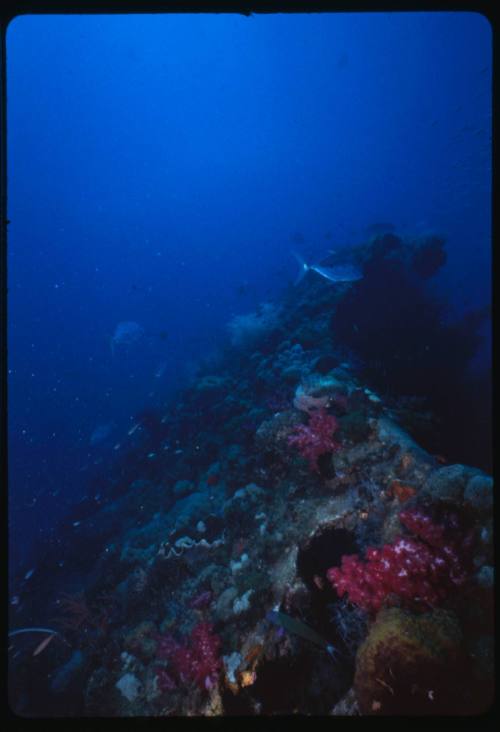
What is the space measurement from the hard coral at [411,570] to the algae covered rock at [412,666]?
0.31 m

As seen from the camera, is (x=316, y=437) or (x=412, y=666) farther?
(x=316, y=437)

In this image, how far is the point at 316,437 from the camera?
7.20 metres

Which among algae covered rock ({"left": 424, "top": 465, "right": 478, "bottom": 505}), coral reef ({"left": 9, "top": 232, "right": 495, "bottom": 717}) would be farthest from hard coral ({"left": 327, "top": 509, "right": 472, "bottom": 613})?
algae covered rock ({"left": 424, "top": 465, "right": 478, "bottom": 505})

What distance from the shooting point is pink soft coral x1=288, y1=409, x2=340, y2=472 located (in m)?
7.02

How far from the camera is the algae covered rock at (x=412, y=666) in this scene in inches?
120

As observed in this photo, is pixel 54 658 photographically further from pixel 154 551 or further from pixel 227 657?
pixel 227 657

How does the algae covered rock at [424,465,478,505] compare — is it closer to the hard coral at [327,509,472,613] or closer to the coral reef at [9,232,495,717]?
the coral reef at [9,232,495,717]

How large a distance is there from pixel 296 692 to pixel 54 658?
21.8ft

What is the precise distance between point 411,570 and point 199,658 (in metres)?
3.20

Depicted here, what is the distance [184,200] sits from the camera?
175m

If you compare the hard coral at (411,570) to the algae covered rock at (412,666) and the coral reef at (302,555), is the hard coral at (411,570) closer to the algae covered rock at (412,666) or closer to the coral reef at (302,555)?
the coral reef at (302,555)

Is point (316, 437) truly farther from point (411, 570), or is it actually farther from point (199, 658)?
point (199, 658)

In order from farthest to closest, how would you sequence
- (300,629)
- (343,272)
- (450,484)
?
(343,272), (450,484), (300,629)

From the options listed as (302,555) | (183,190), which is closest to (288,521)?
(302,555)
